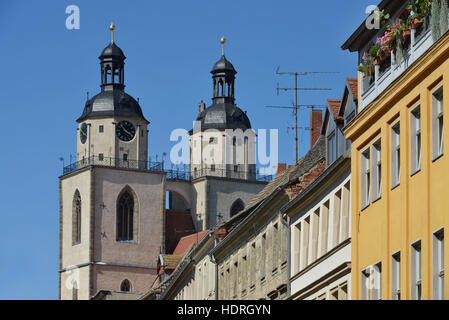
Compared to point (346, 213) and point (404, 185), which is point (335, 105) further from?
point (404, 185)

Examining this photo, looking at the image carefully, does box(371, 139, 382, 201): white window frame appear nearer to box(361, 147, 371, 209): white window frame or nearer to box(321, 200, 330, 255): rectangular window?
box(361, 147, 371, 209): white window frame

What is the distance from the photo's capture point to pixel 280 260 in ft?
147

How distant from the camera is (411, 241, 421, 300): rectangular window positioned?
2906 cm

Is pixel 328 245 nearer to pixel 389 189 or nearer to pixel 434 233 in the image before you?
pixel 389 189

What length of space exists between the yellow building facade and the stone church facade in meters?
100

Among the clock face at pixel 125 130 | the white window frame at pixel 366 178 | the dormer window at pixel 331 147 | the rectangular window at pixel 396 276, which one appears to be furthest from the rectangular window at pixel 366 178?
the clock face at pixel 125 130

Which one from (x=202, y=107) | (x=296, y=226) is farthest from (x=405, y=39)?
(x=202, y=107)

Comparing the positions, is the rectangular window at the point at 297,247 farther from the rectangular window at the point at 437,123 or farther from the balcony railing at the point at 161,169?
the balcony railing at the point at 161,169

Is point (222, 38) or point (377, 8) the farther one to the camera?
point (222, 38)

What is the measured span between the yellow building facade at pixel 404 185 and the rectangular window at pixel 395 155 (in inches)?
0.7

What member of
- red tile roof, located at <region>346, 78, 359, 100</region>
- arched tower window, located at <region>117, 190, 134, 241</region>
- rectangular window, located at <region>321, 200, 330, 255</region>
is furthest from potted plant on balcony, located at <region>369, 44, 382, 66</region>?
arched tower window, located at <region>117, 190, 134, 241</region>

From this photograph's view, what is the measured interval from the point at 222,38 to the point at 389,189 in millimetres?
129217

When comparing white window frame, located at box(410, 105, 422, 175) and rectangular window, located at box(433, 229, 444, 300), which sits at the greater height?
white window frame, located at box(410, 105, 422, 175)

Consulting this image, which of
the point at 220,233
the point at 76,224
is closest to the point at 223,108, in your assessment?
the point at 76,224
